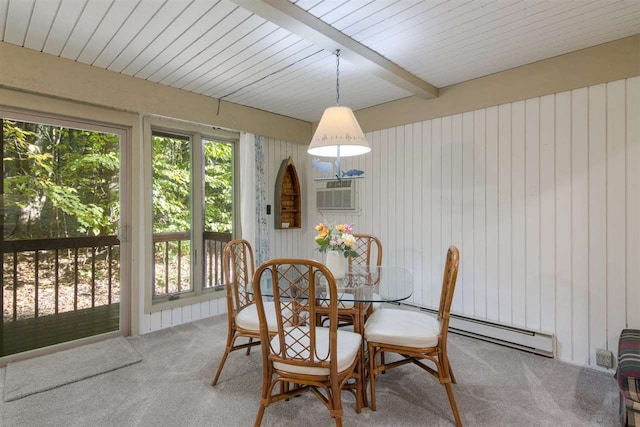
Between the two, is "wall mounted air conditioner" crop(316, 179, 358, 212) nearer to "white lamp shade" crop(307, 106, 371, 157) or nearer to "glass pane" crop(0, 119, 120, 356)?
"white lamp shade" crop(307, 106, 371, 157)

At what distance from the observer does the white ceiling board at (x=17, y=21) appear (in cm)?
194

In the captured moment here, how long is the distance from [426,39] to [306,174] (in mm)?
2544

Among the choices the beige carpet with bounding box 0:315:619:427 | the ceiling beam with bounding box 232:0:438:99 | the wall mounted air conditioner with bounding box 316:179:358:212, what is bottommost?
the beige carpet with bounding box 0:315:619:427

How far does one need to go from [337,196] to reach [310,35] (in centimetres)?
227

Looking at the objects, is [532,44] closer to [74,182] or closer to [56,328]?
[74,182]

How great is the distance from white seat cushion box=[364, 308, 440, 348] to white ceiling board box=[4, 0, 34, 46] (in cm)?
284

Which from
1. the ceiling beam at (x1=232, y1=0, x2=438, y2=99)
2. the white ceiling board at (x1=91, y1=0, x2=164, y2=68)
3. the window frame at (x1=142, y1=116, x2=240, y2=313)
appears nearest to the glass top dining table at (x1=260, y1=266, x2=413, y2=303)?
the window frame at (x1=142, y1=116, x2=240, y2=313)

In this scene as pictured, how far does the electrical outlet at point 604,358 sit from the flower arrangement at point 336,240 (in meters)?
1.96

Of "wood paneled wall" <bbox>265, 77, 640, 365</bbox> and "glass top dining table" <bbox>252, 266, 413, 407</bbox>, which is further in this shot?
"wood paneled wall" <bbox>265, 77, 640, 365</bbox>

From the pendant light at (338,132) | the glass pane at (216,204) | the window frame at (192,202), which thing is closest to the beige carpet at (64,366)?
the window frame at (192,202)

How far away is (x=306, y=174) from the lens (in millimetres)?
4566

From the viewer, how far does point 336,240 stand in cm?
224

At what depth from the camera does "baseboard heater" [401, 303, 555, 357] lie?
2615 millimetres

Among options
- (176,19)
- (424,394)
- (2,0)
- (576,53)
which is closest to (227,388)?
(424,394)
